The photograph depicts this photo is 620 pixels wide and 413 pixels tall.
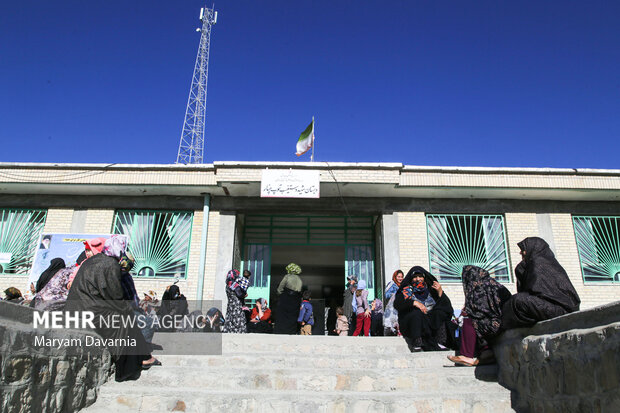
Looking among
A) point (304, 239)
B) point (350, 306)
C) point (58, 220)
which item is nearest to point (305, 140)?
point (304, 239)

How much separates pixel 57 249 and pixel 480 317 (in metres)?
8.40

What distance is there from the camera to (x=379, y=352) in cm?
537

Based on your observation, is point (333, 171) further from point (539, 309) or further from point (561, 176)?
point (539, 309)

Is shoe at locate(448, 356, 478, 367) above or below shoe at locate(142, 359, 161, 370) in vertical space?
above

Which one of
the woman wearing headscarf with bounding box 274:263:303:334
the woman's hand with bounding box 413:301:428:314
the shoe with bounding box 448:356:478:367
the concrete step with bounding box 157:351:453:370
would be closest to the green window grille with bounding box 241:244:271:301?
the woman wearing headscarf with bounding box 274:263:303:334

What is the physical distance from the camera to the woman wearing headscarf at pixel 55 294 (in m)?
4.32

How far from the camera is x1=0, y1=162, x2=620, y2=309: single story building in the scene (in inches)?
372

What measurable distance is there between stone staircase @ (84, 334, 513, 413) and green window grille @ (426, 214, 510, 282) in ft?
14.9

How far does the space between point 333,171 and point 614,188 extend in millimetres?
5974

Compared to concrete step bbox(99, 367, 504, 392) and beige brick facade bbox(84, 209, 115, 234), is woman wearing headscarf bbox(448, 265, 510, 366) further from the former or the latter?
beige brick facade bbox(84, 209, 115, 234)

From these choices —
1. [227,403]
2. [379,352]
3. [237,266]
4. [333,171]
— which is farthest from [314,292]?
[227,403]

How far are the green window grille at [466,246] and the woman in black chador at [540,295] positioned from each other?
5481 mm

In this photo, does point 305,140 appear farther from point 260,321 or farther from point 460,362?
point 460,362

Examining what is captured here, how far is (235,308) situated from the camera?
24.9 ft
